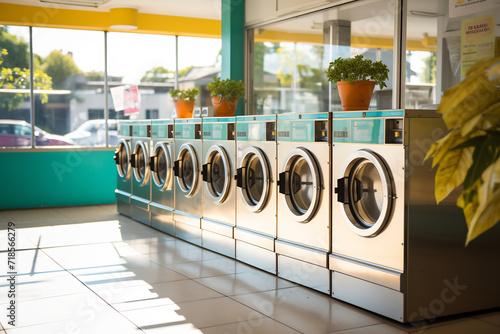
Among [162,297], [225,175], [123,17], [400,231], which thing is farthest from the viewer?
[123,17]

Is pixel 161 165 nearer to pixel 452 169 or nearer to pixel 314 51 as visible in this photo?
pixel 314 51

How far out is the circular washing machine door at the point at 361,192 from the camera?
129 inches

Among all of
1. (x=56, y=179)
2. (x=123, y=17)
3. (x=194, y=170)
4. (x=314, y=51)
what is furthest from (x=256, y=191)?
(x=56, y=179)

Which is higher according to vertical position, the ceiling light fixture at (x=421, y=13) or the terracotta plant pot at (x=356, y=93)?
the ceiling light fixture at (x=421, y=13)

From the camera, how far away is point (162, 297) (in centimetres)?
356

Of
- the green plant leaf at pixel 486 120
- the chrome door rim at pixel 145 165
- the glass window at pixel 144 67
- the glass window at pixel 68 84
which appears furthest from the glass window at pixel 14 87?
the green plant leaf at pixel 486 120

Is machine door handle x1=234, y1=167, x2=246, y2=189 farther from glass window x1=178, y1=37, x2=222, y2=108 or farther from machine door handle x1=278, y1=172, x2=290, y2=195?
glass window x1=178, y1=37, x2=222, y2=108

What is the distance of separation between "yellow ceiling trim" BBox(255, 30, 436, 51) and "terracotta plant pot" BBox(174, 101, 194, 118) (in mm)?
1044

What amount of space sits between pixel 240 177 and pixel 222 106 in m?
1.14

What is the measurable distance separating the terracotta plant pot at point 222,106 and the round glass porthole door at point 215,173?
54 cm

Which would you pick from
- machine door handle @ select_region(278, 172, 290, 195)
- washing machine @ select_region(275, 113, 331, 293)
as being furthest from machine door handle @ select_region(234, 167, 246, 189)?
machine door handle @ select_region(278, 172, 290, 195)

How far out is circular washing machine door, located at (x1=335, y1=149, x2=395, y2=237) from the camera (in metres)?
3.28

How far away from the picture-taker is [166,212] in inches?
230

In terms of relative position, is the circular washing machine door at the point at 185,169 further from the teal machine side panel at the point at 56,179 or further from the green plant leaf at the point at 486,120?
the green plant leaf at the point at 486,120
